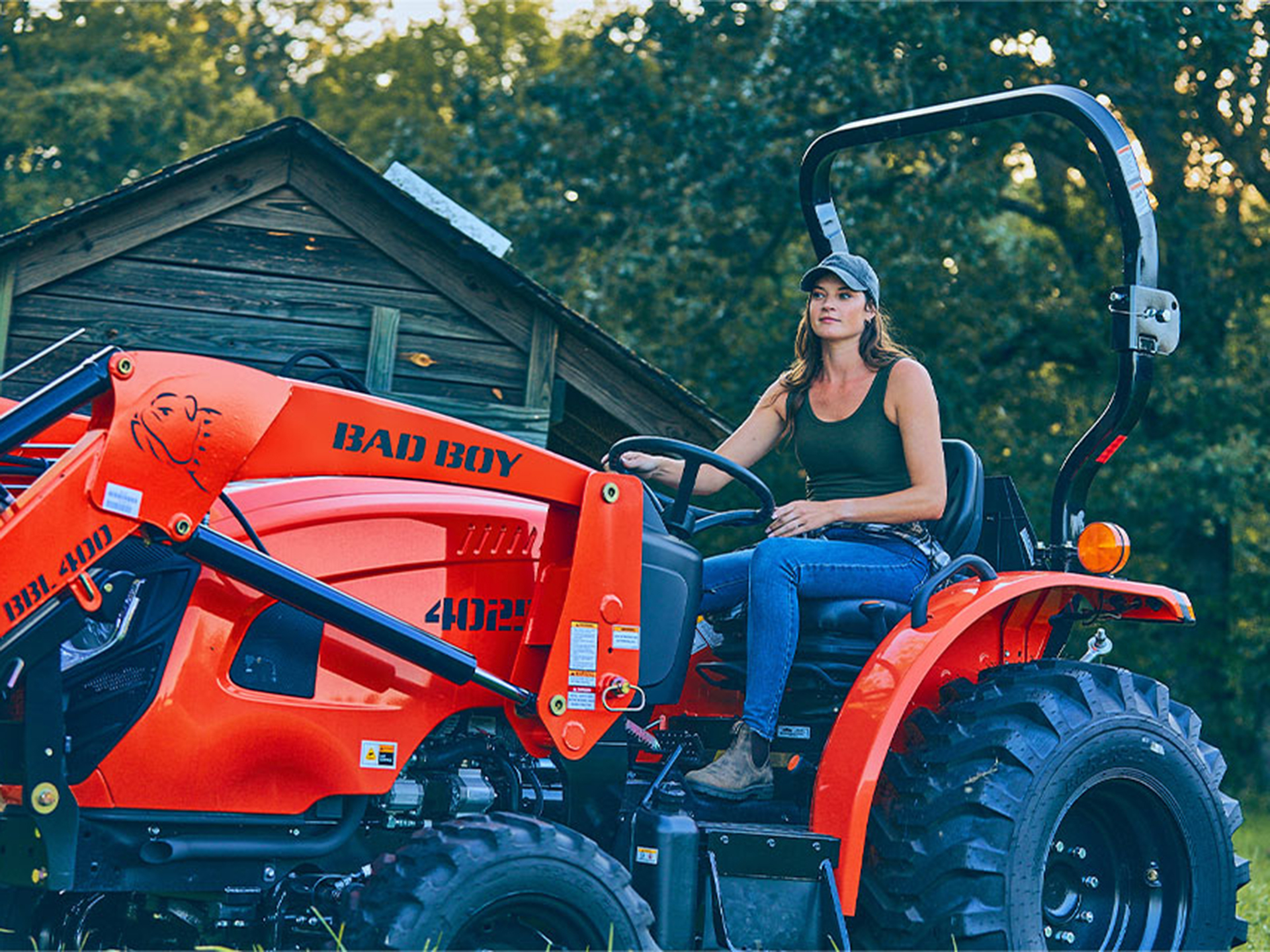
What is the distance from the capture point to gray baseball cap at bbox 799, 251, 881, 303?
14.7 feet

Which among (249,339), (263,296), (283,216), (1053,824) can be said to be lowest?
(1053,824)

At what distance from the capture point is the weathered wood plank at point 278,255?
9.27 metres

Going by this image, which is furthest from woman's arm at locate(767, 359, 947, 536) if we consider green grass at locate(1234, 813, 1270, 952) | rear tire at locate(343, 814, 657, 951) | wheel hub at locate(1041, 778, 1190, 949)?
green grass at locate(1234, 813, 1270, 952)

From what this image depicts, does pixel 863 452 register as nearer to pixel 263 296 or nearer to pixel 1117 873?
pixel 1117 873

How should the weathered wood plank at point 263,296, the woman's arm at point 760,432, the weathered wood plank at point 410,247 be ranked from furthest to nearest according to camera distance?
the weathered wood plank at point 410,247 < the weathered wood plank at point 263,296 < the woman's arm at point 760,432

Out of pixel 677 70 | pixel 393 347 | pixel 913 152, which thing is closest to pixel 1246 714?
pixel 913 152

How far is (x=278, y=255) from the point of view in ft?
31.1

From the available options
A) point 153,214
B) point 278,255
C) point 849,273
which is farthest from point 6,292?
point 849,273

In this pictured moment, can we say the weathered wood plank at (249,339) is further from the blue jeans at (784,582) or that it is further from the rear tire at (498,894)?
the rear tire at (498,894)

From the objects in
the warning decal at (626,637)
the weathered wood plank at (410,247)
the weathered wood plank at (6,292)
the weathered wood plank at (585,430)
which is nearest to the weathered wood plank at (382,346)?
the weathered wood plank at (410,247)

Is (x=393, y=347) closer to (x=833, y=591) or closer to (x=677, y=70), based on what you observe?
(x=833, y=591)

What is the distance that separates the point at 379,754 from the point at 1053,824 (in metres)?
1.67

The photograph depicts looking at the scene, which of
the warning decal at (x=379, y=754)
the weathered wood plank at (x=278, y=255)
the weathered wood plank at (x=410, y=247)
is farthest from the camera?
the weathered wood plank at (x=410, y=247)

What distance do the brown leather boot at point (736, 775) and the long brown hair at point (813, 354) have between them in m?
1.09
